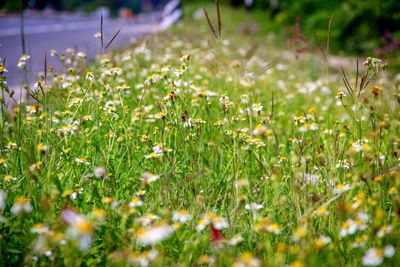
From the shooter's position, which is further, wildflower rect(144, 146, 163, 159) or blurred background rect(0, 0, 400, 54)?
blurred background rect(0, 0, 400, 54)

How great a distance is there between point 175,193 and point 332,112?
2130mm

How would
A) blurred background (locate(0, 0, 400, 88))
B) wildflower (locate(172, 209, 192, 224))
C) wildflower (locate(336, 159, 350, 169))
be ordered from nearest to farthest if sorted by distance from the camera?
wildflower (locate(172, 209, 192, 224))
wildflower (locate(336, 159, 350, 169))
blurred background (locate(0, 0, 400, 88))

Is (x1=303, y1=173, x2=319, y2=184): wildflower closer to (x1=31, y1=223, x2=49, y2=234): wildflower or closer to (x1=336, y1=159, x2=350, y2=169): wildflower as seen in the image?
(x1=336, y1=159, x2=350, y2=169): wildflower

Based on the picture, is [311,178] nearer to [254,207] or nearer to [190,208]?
[254,207]

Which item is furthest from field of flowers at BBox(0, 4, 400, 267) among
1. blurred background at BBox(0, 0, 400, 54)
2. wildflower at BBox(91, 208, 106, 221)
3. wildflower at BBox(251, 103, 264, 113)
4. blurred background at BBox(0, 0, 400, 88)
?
blurred background at BBox(0, 0, 400, 54)

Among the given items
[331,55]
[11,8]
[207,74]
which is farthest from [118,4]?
[207,74]

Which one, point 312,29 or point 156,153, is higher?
point 156,153

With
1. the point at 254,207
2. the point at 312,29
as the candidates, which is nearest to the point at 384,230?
the point at 254,207

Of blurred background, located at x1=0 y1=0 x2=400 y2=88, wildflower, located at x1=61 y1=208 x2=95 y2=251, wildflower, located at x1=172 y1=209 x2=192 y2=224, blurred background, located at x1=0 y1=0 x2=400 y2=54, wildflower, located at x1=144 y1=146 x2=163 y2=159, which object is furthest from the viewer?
blurred background, located at x1=0 y1=0 x2=400 y2=54

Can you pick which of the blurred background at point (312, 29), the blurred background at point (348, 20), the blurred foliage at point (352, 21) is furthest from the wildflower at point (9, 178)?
the blurred foliage at point (352, 21)

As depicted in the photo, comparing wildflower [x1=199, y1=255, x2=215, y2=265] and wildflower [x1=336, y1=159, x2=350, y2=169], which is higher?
wildflower [x1=336, y1=159, x2=350, y2=169]

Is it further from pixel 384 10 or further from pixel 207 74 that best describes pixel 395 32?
pixel 207 74

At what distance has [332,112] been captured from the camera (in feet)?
12.1

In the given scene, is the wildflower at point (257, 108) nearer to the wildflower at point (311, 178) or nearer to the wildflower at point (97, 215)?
the wildflower at point (311, 178)
